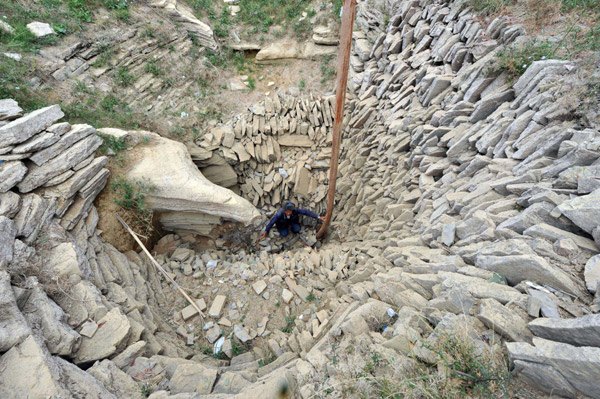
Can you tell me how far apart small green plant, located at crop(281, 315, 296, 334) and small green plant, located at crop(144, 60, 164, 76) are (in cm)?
693

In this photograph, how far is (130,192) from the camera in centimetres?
609

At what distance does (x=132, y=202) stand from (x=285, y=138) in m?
4.14

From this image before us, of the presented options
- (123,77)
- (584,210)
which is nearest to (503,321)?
(584,210)

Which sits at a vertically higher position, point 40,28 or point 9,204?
point 40,28

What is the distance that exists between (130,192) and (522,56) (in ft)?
22.3

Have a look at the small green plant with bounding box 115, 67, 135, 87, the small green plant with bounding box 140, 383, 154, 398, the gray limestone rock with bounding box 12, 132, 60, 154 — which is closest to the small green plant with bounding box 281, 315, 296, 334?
the small green plant with bounding box 140, 383, 154, 398

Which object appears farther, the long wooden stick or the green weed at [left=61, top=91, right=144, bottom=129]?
the green weed at [left=61, top=91, right=144, bottom=129]

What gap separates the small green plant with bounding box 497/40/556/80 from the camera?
4.36m

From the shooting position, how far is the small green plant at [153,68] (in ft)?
26.9

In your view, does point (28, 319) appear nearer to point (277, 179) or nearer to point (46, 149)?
point (46, 149)

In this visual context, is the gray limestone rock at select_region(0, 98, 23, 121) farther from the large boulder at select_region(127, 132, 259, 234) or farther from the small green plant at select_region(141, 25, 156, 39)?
the small green plant at select_region(141, 25, 156, 39)

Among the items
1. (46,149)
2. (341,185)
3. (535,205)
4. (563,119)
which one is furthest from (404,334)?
(46,149)

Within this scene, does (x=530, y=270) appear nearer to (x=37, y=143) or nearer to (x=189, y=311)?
(x=189, y=311)

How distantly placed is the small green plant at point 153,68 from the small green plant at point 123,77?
48cm
